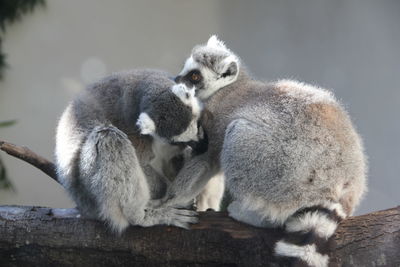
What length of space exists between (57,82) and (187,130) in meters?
6.00

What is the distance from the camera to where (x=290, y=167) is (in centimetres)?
317

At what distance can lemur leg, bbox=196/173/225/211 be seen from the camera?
4254mm

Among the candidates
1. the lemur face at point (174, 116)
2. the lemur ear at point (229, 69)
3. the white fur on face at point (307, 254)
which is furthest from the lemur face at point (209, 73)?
Result: the white fur on face at point (307, 254)

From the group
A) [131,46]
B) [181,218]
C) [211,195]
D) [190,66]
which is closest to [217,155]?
[181,218]

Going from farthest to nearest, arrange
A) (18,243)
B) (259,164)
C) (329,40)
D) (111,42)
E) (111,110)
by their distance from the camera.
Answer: (111,42)
(329,40)
(111,110)
(18,243)
(259,164)

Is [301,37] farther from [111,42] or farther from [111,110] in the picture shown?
[111,110]

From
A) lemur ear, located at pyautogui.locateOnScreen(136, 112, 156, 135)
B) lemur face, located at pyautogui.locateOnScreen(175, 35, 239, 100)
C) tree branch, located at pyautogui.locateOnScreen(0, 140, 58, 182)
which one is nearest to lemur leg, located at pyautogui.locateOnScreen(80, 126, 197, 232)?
lemur ear, located at pyautogui.locateOnScreen(136, 112, 156, 135)

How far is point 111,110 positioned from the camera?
12.6 ft

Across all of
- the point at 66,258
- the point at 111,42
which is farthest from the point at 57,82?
the point at 66,258

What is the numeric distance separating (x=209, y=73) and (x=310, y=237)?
2036mm

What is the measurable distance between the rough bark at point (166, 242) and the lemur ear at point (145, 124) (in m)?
0.74

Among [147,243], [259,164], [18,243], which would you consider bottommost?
[18,243]

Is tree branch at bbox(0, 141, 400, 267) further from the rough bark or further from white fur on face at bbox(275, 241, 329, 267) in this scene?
white fur on face at bbox(275, 241, 329, 267)

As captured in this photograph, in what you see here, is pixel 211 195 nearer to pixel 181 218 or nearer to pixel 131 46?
pixel 181 218
